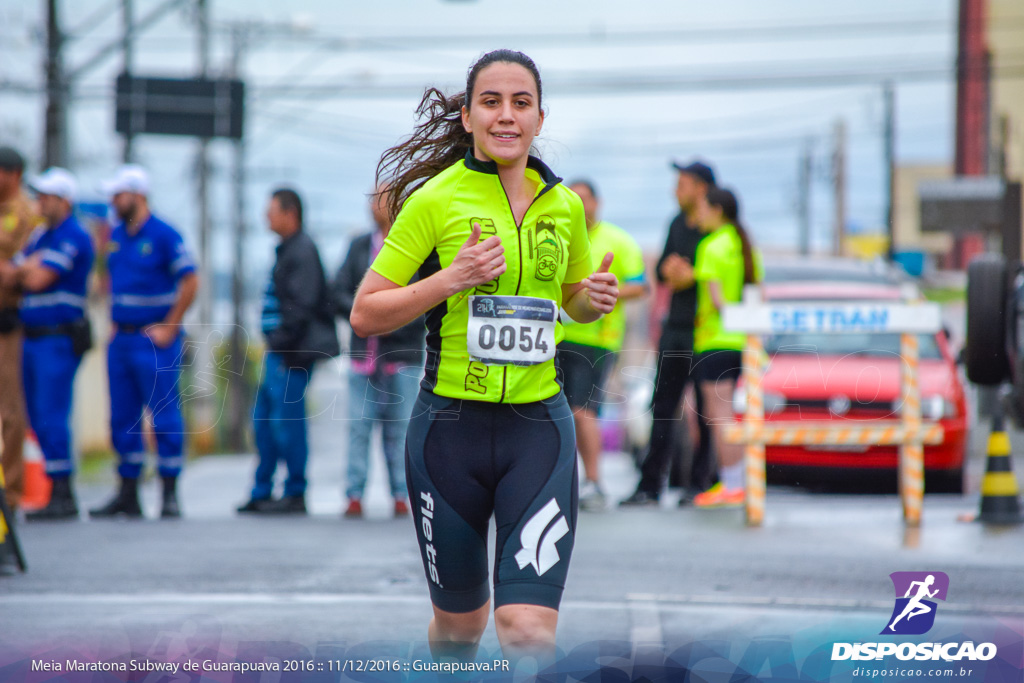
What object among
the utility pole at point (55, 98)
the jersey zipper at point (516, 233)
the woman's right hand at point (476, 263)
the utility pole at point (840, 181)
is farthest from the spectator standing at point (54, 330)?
the utility pole at point (840, 181)

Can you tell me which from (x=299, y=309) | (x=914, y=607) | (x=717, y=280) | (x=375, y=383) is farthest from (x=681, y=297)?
(x=914, y=607)

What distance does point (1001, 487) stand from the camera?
766 cm

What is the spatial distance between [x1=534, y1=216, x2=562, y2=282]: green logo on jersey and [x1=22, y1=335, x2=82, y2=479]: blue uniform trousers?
213 inches

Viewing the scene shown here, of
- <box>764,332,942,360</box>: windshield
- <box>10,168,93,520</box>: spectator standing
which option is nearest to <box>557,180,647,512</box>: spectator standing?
<box>764,332,942,360</box>: windshield

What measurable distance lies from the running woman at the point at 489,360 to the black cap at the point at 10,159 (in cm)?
561

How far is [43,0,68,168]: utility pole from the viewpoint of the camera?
18.2m

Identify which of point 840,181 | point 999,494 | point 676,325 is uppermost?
point 840,181

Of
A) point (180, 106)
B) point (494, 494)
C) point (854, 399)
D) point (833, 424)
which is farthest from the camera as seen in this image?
point (180, 106)

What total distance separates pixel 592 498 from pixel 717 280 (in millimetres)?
1551

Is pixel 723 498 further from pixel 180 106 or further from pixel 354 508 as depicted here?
pixel 180 106

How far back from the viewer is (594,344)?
788 cm

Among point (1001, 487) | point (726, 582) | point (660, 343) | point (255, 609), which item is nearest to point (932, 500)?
point (1001, 487)

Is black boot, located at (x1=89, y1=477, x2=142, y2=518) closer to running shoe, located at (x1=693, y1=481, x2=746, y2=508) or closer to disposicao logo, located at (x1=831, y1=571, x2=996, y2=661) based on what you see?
running shoe, located at (x1=693, y1=481, x2=746, y2=508)

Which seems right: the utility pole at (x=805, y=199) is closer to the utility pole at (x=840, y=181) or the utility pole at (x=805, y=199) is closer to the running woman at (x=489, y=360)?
the utility pole at (x=840, y=181)
